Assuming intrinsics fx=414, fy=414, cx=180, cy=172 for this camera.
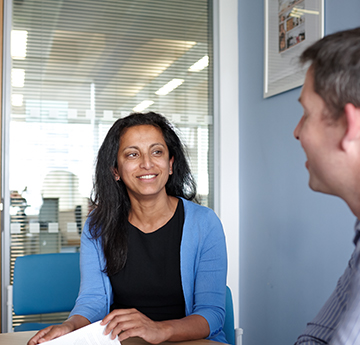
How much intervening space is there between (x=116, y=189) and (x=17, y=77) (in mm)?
1207

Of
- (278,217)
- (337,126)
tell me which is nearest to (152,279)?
(278,217)

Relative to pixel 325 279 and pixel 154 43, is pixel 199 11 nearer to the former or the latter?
pixel 154 43

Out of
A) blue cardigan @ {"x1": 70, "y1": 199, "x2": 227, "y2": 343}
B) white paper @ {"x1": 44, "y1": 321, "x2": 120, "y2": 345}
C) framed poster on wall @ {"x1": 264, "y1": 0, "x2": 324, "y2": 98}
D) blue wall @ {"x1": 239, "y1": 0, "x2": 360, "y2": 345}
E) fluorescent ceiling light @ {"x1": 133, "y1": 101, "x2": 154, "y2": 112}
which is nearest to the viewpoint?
white paper @ {"x1": 44, "y1": 321, "x2": 120, "y2": 345}

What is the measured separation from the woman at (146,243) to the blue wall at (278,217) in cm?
51

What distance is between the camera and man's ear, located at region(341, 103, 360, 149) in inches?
23.7

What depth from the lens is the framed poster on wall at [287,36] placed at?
1846mm

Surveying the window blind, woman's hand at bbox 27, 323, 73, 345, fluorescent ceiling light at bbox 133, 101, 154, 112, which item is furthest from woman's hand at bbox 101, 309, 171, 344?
fluorescent ceiling light at bbox 133, 101, 154, 112

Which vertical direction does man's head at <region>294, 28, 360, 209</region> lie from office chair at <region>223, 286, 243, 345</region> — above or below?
above

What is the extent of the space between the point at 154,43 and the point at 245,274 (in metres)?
1.55

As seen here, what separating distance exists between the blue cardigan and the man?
2.67 feet

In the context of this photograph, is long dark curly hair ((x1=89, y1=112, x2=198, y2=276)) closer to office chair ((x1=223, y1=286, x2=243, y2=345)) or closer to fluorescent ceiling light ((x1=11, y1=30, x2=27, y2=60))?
office chair ((x1=223, y1=286, x2=243, y2=345))

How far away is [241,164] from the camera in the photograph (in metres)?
2.60

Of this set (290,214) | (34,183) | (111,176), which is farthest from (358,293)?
(34,183)

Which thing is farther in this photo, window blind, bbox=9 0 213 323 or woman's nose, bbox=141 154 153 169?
window blind, bbox=9 0 213 323
